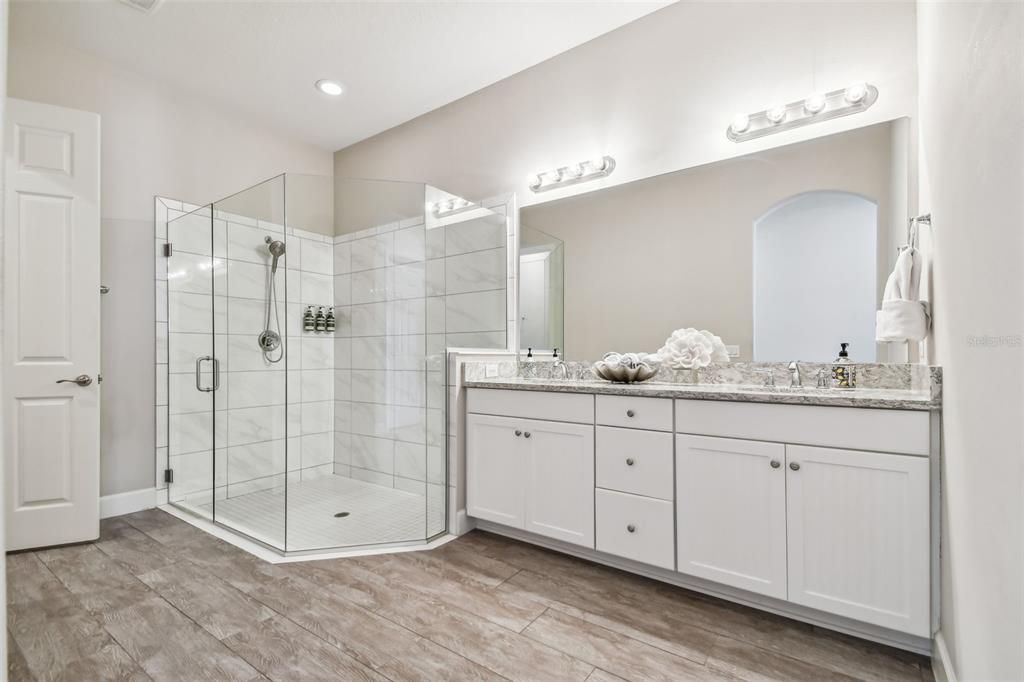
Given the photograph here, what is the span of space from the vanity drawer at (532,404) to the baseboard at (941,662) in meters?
1.27

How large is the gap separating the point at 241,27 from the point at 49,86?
3.75ft

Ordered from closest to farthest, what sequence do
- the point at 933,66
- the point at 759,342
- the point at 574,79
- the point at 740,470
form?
the point at 933,66 < the point at 740,470 < the point at 759,342 < the point at 574,79

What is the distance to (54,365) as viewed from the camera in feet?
8.01

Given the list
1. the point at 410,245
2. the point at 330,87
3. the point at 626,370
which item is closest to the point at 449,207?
the point at 410,245

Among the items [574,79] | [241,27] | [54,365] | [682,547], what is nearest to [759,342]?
[682,547]

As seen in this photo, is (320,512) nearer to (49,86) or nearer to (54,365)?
(54,365)

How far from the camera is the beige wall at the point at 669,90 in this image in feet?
6.77

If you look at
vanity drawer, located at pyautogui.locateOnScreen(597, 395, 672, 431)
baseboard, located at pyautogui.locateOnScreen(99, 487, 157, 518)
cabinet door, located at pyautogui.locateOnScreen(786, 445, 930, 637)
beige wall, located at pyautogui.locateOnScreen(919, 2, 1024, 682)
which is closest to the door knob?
baseboard, located at pyautogui.locateOnScreen(99, 487, 157, 518)

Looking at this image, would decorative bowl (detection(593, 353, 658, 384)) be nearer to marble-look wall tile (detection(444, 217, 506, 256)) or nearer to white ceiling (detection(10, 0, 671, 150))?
marble-look wall tile (detection(444, 217, 506, 256))

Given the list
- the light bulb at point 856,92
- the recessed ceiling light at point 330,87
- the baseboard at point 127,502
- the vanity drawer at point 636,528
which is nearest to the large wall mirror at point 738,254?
the light bulb at point 856,92

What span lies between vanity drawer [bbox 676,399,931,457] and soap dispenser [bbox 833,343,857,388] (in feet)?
1.58

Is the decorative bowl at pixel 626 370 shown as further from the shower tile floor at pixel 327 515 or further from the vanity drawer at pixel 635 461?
the shower tile floor at pixel 327 515

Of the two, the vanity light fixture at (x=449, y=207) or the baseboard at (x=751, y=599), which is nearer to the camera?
the baseboard at (x=751, y=599)

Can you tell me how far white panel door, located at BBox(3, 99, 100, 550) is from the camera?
235cm
